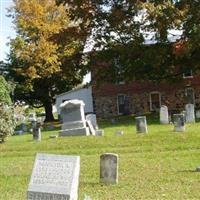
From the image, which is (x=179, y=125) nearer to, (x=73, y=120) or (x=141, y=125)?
(x=141, y=125)

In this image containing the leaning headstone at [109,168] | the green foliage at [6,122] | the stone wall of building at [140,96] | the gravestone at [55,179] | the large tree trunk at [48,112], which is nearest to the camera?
the gravestone at [55,179]

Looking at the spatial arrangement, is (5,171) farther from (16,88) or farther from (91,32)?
(16,88)

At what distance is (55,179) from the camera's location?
939 centimetres

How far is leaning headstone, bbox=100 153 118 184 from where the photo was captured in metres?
13.5

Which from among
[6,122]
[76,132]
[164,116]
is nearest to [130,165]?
[76,132]

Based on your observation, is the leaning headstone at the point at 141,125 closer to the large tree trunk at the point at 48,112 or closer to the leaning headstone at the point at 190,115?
the leaning headstone at the point at 190,115

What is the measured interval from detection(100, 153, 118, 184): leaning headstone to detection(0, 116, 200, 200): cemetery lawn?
9.0 inches

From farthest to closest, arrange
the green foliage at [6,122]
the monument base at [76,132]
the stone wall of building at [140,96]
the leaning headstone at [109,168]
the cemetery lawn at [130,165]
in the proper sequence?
the stone wall of building at [140,96], the monument base at [76,132], the green foliage at [6,122], the leaning headstone at [109,168], the cemetery lawn at [130,165]

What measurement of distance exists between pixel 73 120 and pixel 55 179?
19.7 metres

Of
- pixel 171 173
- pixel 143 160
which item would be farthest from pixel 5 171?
pixel 171 173

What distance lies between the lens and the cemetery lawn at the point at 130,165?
12.5 metres

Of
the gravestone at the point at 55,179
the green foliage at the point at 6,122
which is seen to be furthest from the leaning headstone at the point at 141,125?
the gravestone at the point at 55,179

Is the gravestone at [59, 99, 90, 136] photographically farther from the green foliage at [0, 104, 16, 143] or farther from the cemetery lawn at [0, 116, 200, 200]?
the cemetery lawn at [0, 116, 200, 200]

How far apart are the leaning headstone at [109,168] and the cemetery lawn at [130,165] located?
9.0 inches
